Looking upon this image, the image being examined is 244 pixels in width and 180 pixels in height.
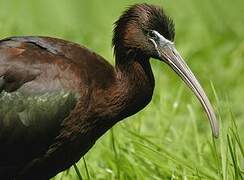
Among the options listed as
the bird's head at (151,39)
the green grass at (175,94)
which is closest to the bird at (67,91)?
the bird's head at (151,39)

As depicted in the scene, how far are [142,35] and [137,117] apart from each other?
1532 millimetres

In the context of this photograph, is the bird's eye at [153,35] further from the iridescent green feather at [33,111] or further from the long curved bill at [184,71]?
the iridescent green feather at [33,111]

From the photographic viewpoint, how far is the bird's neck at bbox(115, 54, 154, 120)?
6.66m

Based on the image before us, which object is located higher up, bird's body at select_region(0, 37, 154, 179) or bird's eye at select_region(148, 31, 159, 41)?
bird's eye at select_region(148, 31, 159, 41)

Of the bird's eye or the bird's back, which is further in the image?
the bird's eye

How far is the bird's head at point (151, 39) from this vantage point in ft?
21.6

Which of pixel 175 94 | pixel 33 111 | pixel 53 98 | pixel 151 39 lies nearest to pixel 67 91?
pixel 53 98

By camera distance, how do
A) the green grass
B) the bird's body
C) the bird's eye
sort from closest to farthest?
the bird's body, the bird's eye, the green grass

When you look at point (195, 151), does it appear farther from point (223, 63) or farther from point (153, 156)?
point (223, 63)

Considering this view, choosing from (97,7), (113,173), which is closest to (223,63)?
(97,7)

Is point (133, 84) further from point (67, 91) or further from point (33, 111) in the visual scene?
point (33, 111)

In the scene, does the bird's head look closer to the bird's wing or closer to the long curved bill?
the long curved bill

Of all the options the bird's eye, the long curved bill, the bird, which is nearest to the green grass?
the long curved bill

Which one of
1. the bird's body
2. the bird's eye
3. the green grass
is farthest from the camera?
the green grass
